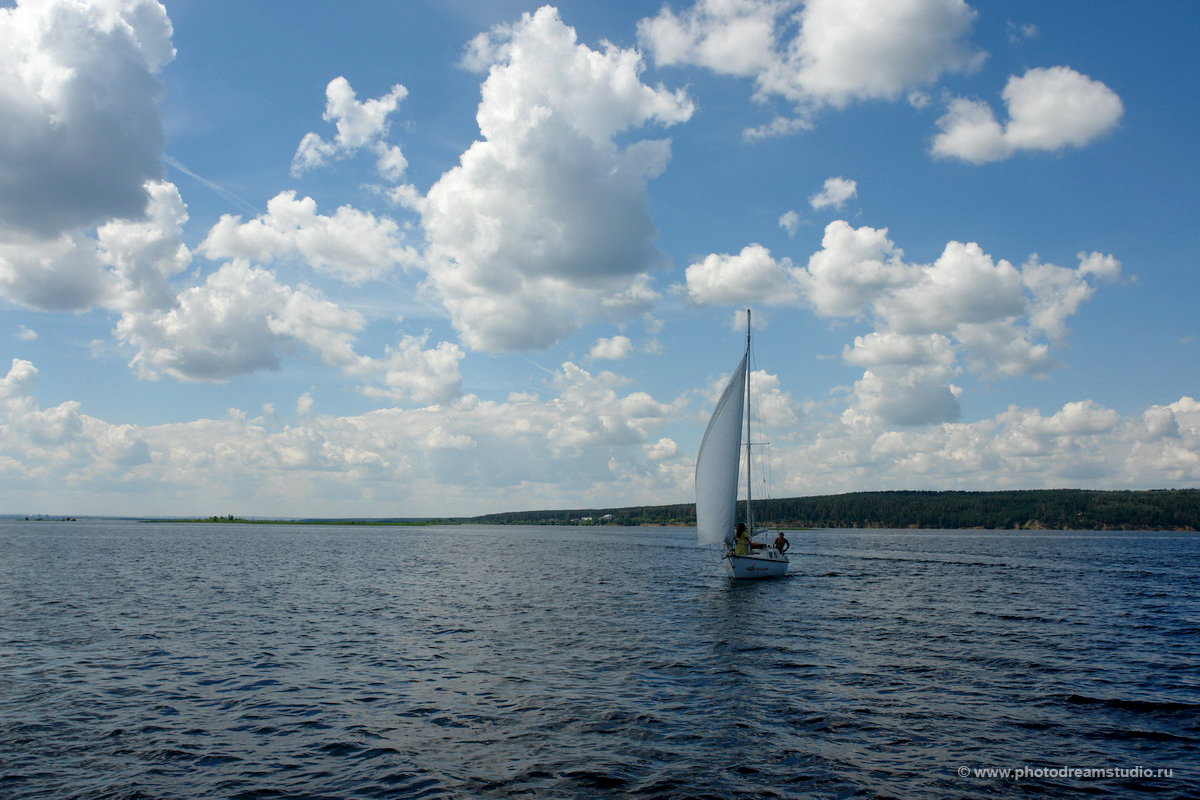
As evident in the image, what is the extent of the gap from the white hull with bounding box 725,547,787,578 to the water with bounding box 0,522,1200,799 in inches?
335

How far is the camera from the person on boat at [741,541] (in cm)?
5978

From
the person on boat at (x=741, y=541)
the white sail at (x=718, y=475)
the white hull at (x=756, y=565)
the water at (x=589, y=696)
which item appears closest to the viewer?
the water at (x=589, y=696)

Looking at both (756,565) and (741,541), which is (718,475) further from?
(756,565)

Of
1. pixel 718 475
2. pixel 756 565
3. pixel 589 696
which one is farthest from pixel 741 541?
pixel 589 696

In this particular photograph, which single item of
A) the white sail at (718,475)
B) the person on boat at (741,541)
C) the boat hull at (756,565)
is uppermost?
the white sail at (718,475)

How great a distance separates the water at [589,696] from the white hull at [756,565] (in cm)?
851

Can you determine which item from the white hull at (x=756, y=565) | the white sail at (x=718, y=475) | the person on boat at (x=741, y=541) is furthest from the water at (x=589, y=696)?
the person on boat at (x=741, y=541)

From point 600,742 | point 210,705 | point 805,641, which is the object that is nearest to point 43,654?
point 210,705

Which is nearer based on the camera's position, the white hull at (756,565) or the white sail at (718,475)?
the white sail at (718,475)

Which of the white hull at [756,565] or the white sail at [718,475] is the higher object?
the white sail at [718,475]

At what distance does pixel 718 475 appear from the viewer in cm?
5619

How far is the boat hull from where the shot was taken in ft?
195

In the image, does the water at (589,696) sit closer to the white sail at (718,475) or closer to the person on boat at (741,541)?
the white sail at (718,475)

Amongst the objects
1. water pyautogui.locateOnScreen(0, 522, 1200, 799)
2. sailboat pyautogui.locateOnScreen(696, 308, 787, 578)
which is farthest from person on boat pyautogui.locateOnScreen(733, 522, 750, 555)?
water pyautogui.locateOnScreen(0, 522, 1200, 799)
